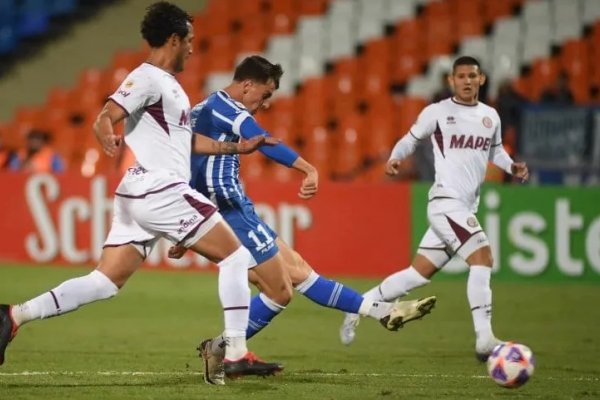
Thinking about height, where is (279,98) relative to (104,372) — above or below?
above

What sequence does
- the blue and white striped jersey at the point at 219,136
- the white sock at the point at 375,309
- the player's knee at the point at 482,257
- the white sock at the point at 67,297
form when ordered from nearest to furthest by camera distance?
the white sock at the point at 67,297, the blue and white striped jersey at the point at 219,136, the white sock at the point at 375,309, the player's knee at the point at 482,257

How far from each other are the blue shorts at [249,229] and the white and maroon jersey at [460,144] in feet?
5.68

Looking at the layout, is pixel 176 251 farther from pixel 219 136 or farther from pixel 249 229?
pixel 219 136

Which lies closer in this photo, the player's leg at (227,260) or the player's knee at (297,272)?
the player's leg at (227,260)

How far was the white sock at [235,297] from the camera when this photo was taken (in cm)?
718

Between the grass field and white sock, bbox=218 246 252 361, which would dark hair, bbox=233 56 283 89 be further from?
the grass field

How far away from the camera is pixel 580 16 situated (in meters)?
19.6

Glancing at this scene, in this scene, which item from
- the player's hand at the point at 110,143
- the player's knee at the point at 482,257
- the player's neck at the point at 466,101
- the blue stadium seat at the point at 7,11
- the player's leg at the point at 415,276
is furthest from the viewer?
the blue stadium seat at the point at 7,11

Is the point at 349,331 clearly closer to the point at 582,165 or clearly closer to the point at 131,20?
the point at 582,165

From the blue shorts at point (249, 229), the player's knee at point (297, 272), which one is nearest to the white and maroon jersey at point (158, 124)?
the blue shorts at point (249, 229)

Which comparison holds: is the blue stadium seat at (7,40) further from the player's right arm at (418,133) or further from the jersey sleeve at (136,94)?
the jersey sleeve at (136,94)

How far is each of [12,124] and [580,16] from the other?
30.8 feet

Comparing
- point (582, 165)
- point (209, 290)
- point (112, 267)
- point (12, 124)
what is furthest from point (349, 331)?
point (12, 124)

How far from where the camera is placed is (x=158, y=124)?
23.2 feet
